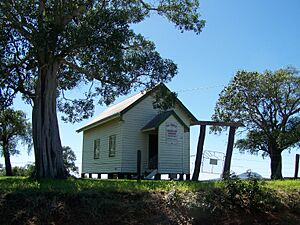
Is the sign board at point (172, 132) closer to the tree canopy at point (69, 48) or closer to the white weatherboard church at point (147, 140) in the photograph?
the white weatherboard church at point (147, 140)

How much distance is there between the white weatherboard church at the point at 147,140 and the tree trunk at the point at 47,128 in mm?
7416

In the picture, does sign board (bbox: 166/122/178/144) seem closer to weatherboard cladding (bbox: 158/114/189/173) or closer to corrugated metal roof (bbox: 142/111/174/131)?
weatherboard cladding (bbox: 158/114/189/173)

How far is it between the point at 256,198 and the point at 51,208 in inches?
149

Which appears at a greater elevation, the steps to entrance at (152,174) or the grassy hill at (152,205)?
the grassy hill at (152,205)

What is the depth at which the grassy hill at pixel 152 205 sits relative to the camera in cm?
650

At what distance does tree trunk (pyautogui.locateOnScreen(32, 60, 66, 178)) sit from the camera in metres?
13.4

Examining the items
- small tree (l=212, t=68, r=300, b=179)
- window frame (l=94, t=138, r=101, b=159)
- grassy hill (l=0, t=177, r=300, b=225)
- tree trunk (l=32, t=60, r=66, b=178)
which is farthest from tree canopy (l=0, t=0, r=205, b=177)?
small tree (l=212, t=68, r=300, b=179)

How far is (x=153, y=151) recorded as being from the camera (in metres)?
22.5

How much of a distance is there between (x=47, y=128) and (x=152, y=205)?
759cm

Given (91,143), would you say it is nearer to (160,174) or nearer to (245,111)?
(160,174)

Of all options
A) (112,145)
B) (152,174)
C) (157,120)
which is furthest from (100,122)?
(152,174)

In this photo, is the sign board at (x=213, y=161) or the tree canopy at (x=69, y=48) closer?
the tree canopy at (x=69, y=48)

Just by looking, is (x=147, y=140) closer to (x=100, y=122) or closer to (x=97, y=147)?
(x=100, y=122)

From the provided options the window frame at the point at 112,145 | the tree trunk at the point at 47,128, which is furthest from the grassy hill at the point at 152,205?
the window frame at the point at 112,145
